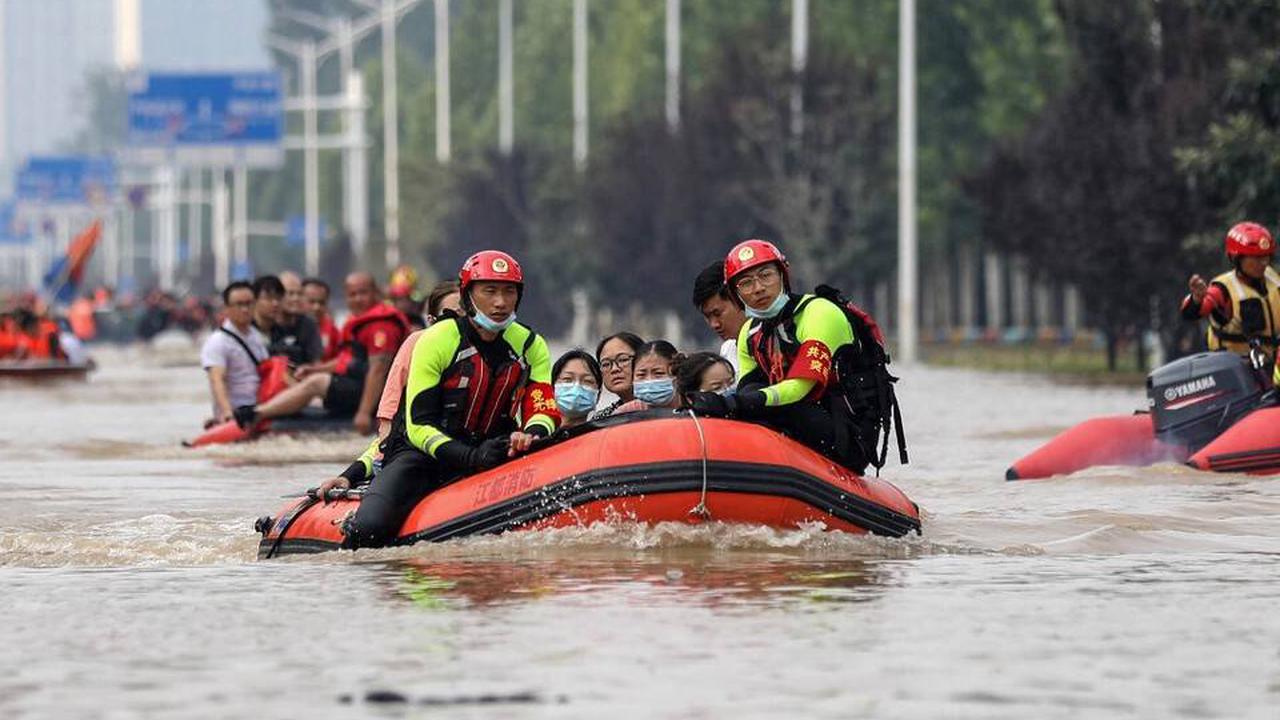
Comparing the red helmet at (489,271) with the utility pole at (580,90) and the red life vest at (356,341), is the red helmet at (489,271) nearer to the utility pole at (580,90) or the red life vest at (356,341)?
the red life vest at (356,341)

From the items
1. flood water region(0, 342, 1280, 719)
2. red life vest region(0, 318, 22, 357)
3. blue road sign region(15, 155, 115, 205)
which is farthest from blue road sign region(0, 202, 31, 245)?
flood water region(0, 342, 1280, 719)

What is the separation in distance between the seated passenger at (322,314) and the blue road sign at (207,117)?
60580mm

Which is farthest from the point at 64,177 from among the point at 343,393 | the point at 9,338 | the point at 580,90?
the point at 343,393

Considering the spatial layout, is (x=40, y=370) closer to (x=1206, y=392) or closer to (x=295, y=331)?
(x=295, y=331)

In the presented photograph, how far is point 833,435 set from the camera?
50.2ft

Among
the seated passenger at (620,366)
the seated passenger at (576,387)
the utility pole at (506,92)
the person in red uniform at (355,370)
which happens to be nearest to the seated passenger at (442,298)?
the seated passenger at (620,366)

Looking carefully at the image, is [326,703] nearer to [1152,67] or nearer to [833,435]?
[833,435]

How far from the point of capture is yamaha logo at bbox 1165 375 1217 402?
20969mm

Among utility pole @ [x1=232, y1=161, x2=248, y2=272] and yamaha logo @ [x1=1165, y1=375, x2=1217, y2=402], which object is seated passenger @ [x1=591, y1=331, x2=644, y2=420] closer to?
yamaha logo @ [x1=1165, y1=375, x2=1217, y2=402]

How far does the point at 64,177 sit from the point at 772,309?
4947 inches

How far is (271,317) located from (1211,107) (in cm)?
1867

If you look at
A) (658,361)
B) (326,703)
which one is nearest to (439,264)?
(658,361)

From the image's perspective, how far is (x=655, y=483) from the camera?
48.1 feet

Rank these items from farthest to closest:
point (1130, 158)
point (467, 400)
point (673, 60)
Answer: point (673, 60)
point (1130, 158)
point (467, 400)
